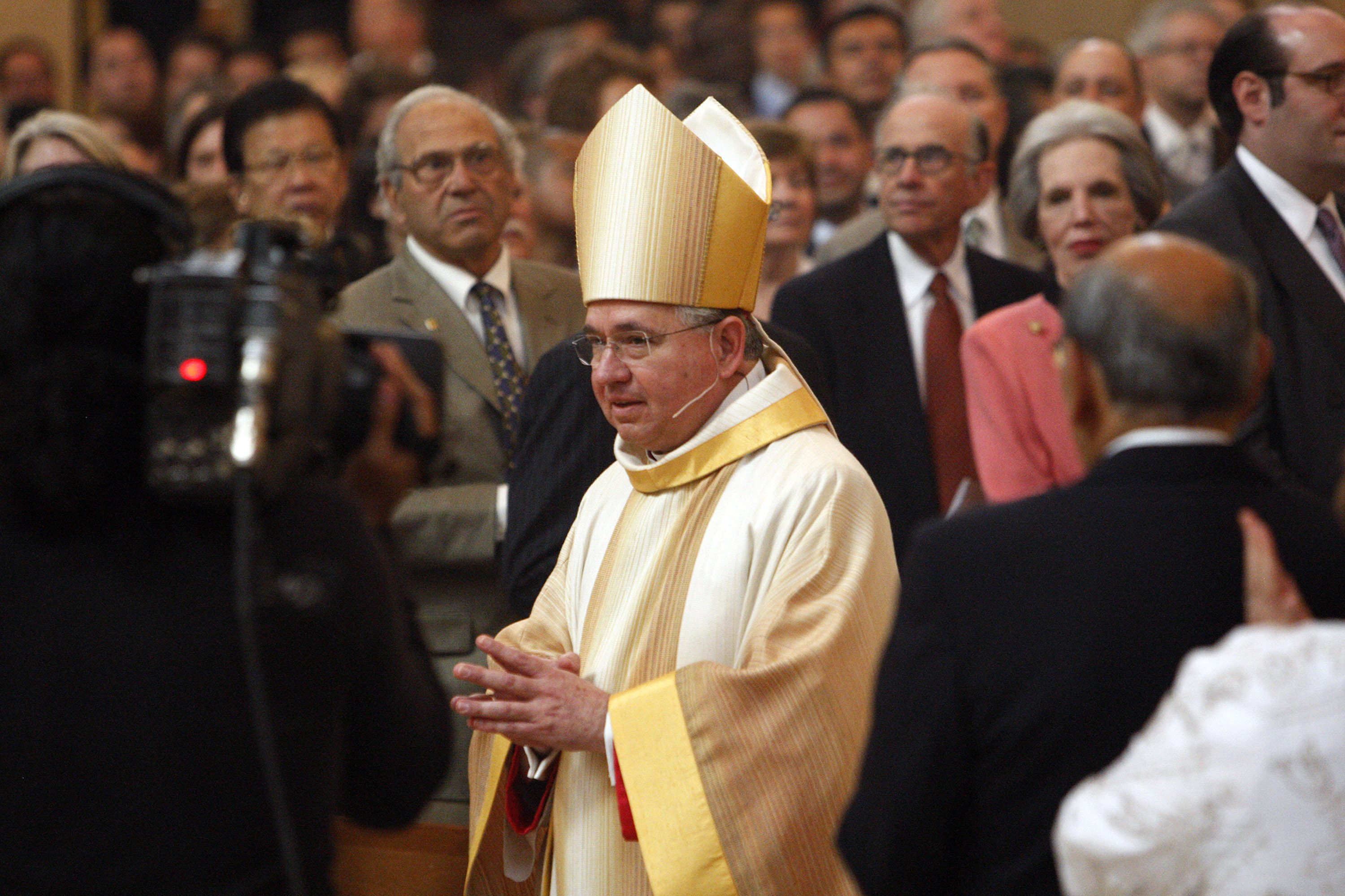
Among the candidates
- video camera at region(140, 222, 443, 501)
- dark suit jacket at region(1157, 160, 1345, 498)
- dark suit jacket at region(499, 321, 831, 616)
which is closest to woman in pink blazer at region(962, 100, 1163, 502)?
dark suit jacket at region(1157, 160, 1345, 498)

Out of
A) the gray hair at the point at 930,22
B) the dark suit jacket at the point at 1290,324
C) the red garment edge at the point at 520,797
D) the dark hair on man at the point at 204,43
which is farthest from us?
the dark hair on man at the point at 204,43

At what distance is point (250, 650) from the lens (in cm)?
195

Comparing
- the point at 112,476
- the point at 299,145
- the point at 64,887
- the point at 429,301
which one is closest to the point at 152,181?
the point at 112,476

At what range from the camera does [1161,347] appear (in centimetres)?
196

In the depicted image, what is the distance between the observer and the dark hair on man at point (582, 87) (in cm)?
661

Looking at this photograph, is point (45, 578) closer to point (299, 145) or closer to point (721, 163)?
point (721, 163)

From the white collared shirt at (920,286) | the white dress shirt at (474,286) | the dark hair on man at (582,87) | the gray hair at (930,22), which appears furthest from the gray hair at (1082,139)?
the gray hair at (930,22)

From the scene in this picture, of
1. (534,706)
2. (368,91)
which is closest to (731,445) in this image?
(534,706)

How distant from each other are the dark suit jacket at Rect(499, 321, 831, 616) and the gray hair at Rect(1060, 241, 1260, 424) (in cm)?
169

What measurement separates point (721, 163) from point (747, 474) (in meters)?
0.60

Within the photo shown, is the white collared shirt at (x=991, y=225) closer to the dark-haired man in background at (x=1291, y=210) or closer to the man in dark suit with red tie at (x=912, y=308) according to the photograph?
the man in dark suit with red tie at (x=912, y=308)

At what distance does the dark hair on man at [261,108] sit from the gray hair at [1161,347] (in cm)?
359

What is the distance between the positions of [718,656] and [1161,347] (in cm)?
122

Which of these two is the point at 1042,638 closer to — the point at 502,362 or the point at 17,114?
the point at 502,362
